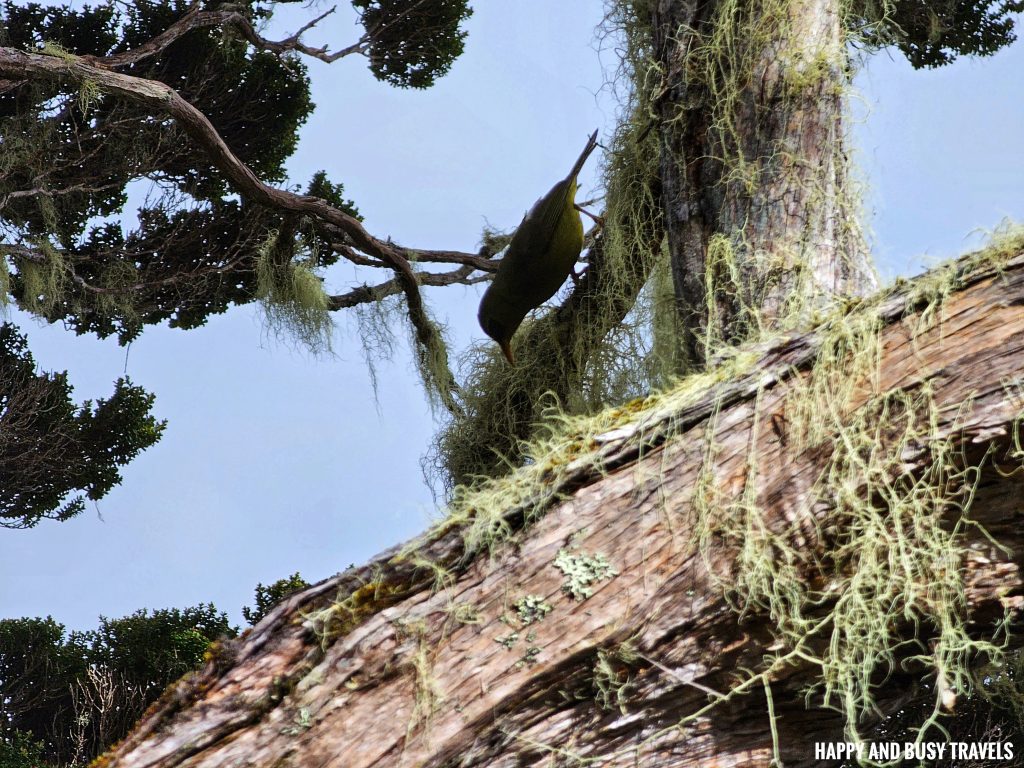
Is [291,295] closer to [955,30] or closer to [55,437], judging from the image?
[55,437]

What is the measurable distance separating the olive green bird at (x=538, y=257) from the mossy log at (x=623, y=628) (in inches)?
43.0

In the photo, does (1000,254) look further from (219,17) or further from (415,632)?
(219,17)

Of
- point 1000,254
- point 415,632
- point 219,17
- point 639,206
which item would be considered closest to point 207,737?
point 415,632

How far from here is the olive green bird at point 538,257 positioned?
2.69 meters

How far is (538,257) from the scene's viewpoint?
2.78m

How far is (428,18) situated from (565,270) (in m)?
3.59

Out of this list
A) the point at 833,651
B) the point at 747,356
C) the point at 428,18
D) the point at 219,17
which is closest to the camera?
the point at 833,651

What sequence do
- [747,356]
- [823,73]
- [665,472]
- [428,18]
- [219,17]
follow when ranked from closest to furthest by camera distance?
[665,472] → [747,356] → [823,73] → [219,17] → [428,18]

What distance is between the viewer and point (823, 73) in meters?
2.37

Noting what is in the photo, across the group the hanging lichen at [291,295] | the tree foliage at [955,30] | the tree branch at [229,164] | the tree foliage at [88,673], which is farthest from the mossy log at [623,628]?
the tree foliage at [955,30]

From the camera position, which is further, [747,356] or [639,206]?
[639,206]

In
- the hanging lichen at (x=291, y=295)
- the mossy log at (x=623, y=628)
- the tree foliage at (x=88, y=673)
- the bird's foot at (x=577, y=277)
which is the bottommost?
the mossy log at (x=623, y=628)

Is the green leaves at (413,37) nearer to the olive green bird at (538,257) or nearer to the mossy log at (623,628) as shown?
the olive green bird at (538,257)

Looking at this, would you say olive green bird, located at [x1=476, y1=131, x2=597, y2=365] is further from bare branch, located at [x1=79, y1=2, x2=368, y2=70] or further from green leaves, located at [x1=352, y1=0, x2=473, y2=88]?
green leaves, located at [x1=352, y1=0, x2=473, y2=88]
